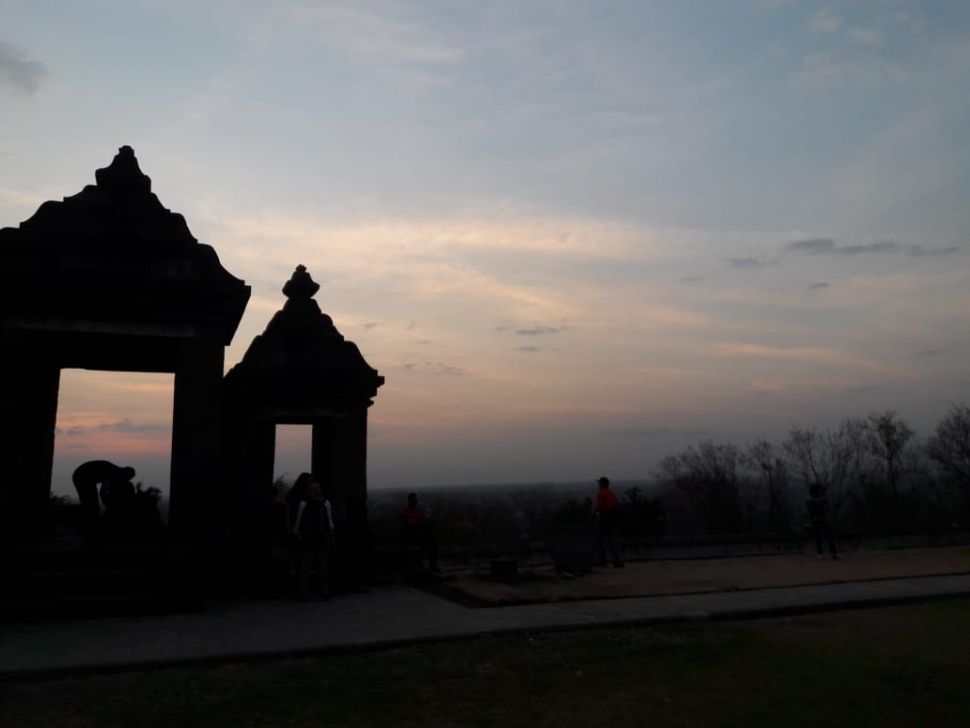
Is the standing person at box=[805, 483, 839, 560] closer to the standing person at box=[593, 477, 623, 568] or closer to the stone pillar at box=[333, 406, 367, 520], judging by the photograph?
the standing person at box=[593, 477, 623, 568]

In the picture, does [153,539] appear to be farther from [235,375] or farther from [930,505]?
[930,505]

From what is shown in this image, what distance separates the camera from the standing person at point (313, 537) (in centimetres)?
1146

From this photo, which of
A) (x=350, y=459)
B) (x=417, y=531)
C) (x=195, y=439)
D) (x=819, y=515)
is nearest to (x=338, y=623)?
(x=195, y=439)

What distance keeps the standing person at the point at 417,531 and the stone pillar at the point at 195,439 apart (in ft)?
13.8

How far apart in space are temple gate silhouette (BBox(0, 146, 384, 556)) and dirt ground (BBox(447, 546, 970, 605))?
3378 millimetres

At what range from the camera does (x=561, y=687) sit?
22.5ft

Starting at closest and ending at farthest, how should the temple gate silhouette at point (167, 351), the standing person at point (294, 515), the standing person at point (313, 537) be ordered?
1. the temple gate silhouette at point (167, 351)
2. the standing person at point (313, 537)
3. the standing person at point (294, 515)

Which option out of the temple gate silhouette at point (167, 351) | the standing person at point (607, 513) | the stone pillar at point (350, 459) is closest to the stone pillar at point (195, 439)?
the temple gate silhouette at point (167, 351)

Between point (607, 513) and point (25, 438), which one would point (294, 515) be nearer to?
point (25, 438)

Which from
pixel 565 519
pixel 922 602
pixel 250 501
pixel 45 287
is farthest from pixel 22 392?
pixel 565 519

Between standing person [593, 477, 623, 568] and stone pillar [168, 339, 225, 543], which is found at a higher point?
stone pillar [168, 339, 225, 543]

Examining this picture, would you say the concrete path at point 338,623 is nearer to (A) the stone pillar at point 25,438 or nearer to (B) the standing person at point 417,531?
(A) the stone pillar at point 25,438

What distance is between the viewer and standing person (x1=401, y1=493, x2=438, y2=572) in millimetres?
14806

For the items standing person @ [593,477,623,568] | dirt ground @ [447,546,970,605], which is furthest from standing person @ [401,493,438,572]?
standing person @ [593,477,623,568]
